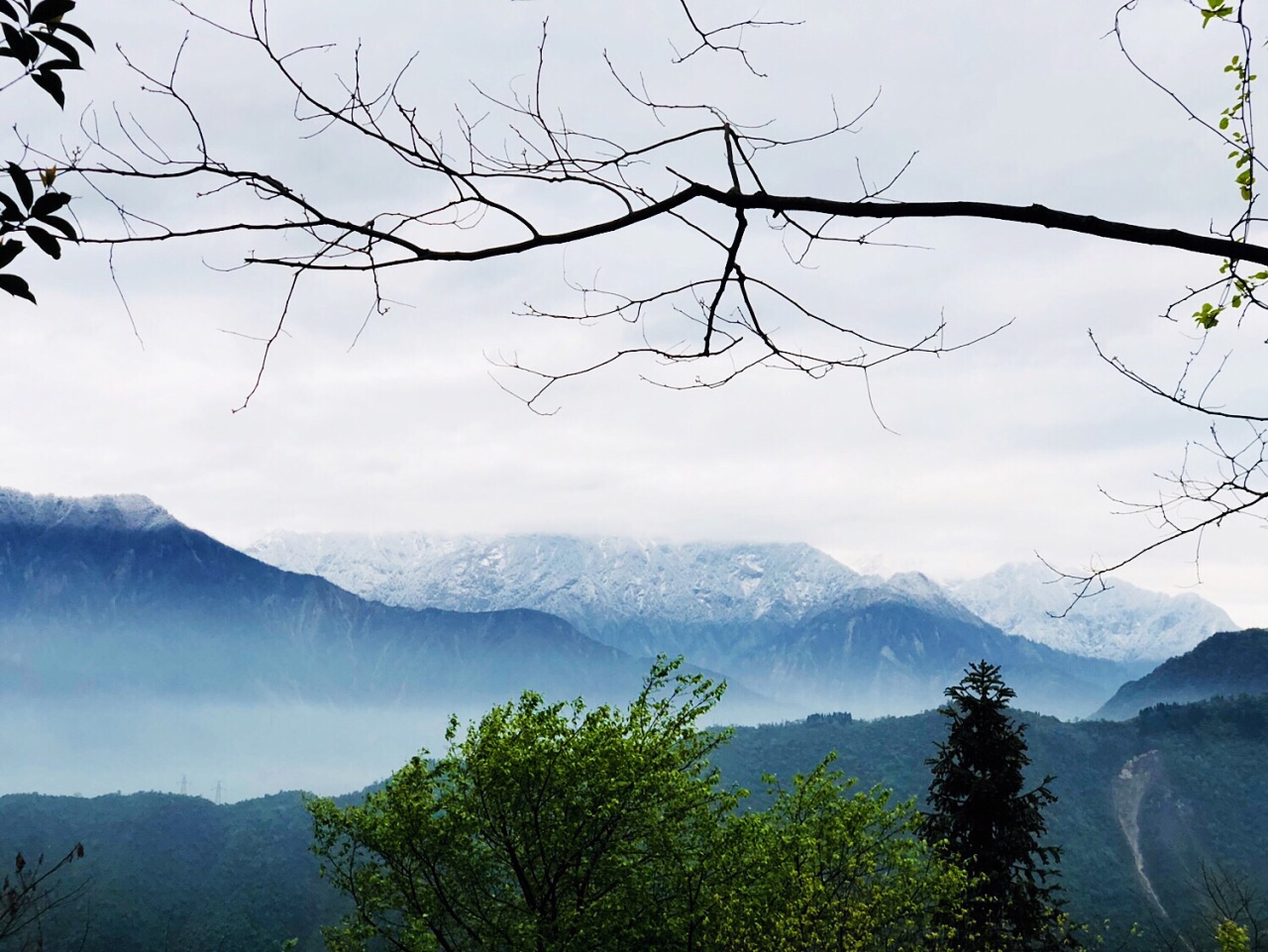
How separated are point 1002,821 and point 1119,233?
1329 inches

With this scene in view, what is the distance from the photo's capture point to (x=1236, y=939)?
65.0 feet

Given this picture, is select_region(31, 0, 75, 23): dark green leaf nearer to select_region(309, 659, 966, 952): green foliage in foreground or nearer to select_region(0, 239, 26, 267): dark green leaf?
select_region(0, 239, 26, 267): dark green leaf

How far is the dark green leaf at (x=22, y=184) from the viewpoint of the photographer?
312 centimetres

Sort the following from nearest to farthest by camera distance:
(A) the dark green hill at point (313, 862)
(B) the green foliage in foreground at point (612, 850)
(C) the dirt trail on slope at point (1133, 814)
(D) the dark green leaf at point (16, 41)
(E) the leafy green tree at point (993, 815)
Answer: (D) the dark green leaf at point (16, 41)
(B) the green foliage in foreground at point (612, 850)
(E) the leafy green tree at point (993, 815)
(A) the dark green hill at point (313, 862)
(C) the dirt trail on slope at point (1133, 814)

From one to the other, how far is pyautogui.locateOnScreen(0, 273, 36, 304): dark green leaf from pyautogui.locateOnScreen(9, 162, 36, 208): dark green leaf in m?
0.24

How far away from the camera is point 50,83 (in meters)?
3.14

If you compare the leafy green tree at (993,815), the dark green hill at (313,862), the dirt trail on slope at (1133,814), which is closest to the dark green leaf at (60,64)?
the leafy green tree at (993,815)

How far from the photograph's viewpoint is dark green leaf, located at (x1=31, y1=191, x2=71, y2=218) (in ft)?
10.3

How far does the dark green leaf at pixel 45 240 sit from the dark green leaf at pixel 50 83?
408 millimetres

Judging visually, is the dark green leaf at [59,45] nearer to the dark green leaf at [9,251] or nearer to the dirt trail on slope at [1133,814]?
the dark green leaf at [9,251]

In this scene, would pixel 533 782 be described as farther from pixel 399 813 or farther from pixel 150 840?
pixel 150 840

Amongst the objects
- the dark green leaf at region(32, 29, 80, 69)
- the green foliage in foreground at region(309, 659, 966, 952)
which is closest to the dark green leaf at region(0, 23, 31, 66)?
the dark green leaf at region(32, 29, 80, 69)

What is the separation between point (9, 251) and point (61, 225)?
0.19 meters

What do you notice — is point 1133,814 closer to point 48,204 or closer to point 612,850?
point 612,850
